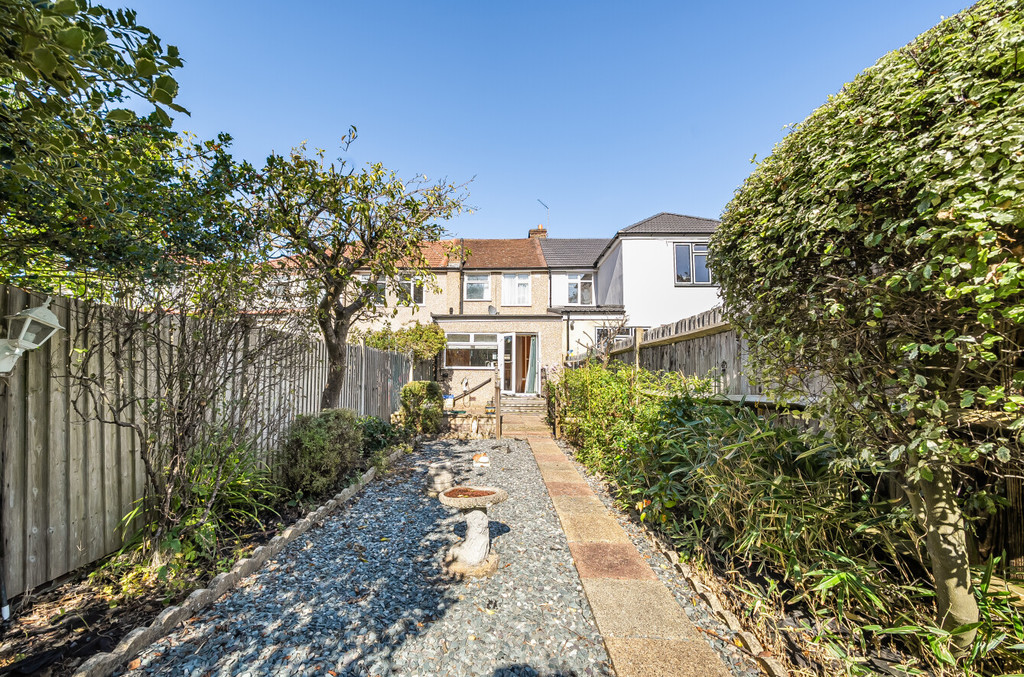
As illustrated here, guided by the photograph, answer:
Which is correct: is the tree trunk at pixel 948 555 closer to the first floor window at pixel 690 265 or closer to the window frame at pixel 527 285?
the first floor window at pixel 690 265

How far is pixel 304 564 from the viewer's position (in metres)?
3.30

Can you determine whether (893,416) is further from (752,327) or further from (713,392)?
(713,392)

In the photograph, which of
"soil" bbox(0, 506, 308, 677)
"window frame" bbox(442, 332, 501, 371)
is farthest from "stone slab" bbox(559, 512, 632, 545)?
"window frame" bbox(442, 332, 501, 371)

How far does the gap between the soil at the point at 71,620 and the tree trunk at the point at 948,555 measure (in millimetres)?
4195

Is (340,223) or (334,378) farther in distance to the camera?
(334,378)

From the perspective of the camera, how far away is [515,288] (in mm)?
18625

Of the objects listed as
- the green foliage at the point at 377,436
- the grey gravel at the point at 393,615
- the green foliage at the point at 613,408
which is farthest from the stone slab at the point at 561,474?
the green foliage at the point at 377,436

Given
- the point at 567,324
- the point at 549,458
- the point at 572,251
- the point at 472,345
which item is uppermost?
the point at 572,251

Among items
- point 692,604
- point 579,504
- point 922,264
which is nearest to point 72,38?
point 922,264

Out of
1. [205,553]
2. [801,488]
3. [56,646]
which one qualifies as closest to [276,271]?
[205,553]

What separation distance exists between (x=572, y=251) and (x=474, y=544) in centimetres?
1837

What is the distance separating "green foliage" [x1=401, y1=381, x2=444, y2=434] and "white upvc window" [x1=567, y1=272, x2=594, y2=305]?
419 inches

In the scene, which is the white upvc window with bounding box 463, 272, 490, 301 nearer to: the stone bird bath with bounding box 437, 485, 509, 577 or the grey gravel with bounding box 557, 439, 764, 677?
the grey gravel with bounding box 557, 439, 764, 677

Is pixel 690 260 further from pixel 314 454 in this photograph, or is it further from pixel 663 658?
pixel 663 658
